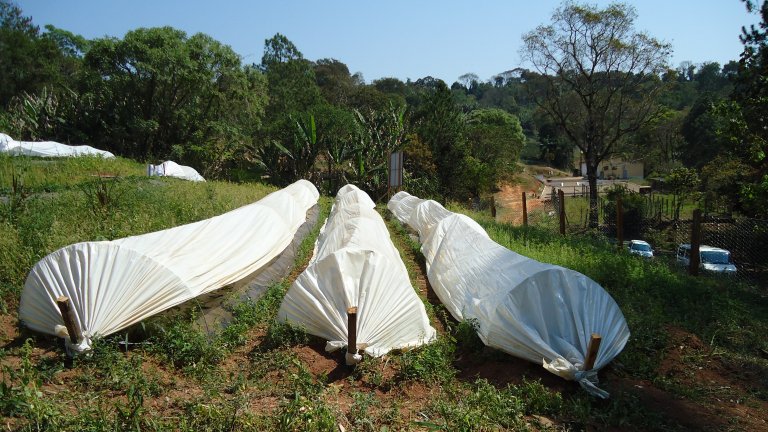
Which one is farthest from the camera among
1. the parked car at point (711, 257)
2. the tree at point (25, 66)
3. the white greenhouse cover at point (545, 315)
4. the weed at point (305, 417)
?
the tree at point (25, 66)

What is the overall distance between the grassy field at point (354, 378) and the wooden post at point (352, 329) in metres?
0.18

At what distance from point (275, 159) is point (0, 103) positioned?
61.5ft

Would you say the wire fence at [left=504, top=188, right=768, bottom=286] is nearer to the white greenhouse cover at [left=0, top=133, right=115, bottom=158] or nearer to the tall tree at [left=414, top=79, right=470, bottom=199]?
A: the tall tree at [left=414, top=79, right=470, bottom=199]

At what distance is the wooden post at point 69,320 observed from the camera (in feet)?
12.1

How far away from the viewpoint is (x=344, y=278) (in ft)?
14.8

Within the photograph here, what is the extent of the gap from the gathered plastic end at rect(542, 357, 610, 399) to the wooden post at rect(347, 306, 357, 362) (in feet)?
4.93

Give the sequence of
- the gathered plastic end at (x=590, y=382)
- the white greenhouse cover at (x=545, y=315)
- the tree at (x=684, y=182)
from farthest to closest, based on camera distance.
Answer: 1. the tree at (x=684, y=182)
2. the white greenhouse cover at (x=545, y=315)
3. the gathered plastic end at (x=590, y=382)

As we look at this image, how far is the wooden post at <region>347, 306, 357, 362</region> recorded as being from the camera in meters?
3.94

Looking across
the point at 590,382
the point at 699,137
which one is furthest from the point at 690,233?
the point at 699,137

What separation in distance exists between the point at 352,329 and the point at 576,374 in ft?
5.67

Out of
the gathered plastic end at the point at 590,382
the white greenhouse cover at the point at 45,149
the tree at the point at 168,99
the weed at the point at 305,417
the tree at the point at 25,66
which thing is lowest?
the gathered plastic end at the point at 590,382

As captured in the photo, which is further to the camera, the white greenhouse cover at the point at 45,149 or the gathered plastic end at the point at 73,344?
the white greenhouse cover at the point at 45,149

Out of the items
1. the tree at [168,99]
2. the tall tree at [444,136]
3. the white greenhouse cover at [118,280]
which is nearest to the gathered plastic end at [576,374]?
the white greenhouse cover at [118,280]

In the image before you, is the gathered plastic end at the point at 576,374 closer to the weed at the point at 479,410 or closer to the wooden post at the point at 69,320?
the weed at the point at 479,410
